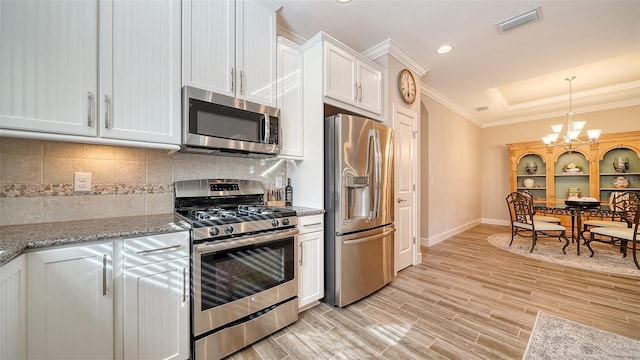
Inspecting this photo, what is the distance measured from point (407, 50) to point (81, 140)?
3297mm

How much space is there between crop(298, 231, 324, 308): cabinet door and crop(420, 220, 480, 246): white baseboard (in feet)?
9.40

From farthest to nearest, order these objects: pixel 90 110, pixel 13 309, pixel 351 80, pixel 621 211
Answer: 1. pixel 621 211
2. pixel 351 80
3. pixel 90 110
4. pixel 13 309

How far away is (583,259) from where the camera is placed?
355 centimetres

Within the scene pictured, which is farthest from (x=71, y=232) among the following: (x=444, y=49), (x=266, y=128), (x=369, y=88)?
(x=444, y=49)

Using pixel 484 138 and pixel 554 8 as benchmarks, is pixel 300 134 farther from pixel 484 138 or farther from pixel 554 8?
pixel 484 138

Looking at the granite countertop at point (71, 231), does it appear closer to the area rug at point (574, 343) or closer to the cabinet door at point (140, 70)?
the cabinet door at point (140, 70)

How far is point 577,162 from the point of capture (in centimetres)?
538

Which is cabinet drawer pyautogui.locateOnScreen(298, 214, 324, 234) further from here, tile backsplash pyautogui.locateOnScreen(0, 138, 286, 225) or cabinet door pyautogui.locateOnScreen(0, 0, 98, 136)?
cabinet door pyautogui.locateOnScreen(0, 0, 98, 136)

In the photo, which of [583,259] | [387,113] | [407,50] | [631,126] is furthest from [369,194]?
[631,126]

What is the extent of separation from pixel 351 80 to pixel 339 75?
0.18m

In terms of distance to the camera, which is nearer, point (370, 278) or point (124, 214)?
point (124, 214)

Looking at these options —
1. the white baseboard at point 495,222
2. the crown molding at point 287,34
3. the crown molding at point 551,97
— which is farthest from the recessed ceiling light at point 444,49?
the white baseboard at point 495,222

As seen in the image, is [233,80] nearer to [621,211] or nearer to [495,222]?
[621,211]

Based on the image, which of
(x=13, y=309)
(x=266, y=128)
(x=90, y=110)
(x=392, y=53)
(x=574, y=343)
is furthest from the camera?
(x=392, y=53)
